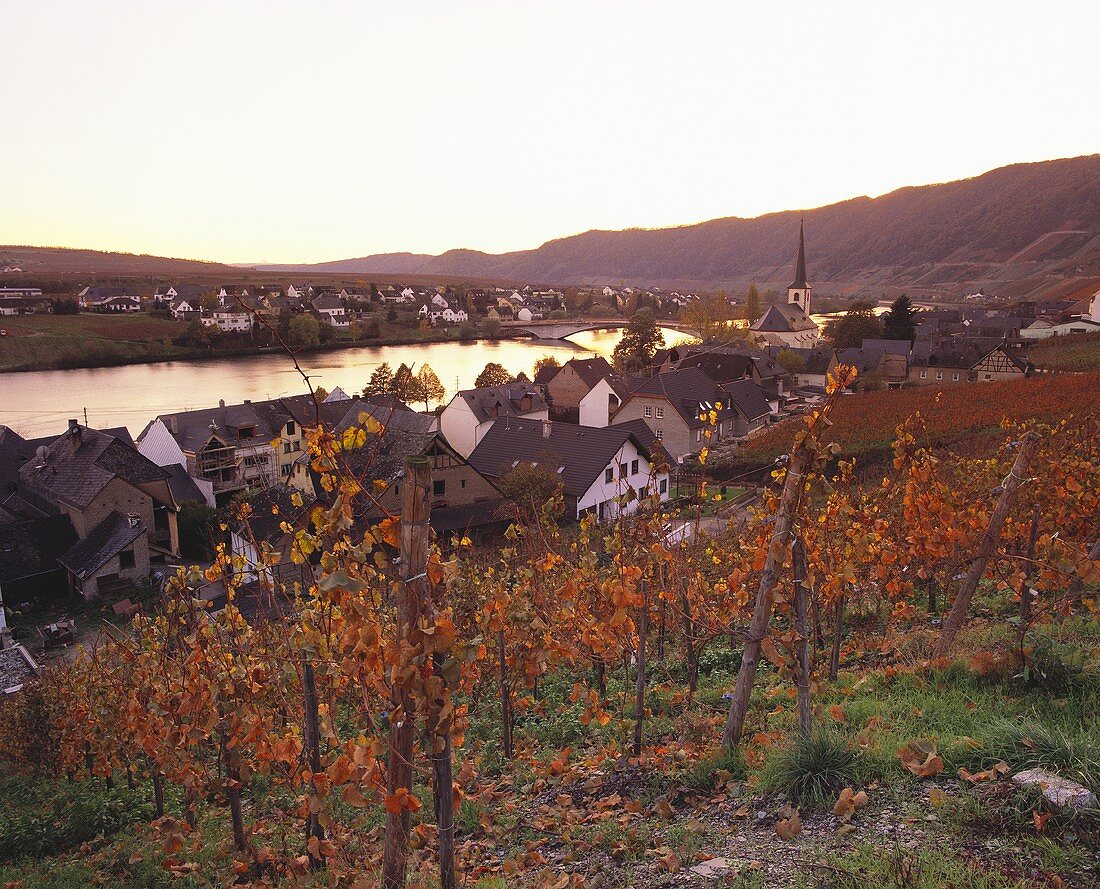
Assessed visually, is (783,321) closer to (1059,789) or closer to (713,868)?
(1059,789)

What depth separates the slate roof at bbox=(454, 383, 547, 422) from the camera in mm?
38844

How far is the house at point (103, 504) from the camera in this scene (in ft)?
74.7

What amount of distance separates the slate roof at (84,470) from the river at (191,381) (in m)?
18.2

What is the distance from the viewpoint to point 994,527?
596cm

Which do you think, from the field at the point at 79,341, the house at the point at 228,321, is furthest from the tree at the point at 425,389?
the house at the point at 228,321

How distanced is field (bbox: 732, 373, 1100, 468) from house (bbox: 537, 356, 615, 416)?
42.5 feet

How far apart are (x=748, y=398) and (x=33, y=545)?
35.4m

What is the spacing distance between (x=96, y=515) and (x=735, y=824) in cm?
2566

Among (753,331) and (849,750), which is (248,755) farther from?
(753,331)

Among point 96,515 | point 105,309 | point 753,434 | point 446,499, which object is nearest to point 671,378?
point 753,434

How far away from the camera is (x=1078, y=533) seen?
371 inches

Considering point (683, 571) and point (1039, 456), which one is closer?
point (683, 571)

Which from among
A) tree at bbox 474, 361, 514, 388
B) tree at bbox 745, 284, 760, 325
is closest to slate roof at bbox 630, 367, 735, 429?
tree at bbox 474, 361, 514, 388

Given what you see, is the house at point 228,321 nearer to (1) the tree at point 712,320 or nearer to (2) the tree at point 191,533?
(1) the tree at point 712,320
